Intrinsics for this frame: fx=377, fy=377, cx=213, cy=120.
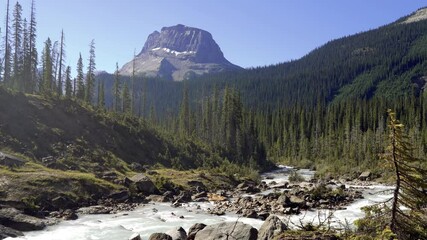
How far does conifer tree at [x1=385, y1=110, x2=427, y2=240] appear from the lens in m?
9.16

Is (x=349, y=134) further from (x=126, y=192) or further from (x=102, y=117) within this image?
(x=126, y=192)

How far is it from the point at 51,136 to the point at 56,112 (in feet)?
26.7

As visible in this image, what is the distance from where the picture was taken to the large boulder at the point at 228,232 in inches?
677

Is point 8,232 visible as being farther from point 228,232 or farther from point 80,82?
point 80,82

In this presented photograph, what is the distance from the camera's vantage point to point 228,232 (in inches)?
696

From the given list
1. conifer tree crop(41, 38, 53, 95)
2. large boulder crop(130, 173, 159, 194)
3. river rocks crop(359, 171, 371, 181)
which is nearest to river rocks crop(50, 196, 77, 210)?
large boulder crop(130, 173, 159, 194)

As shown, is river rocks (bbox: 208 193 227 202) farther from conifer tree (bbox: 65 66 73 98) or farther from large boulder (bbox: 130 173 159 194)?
conifer tree (bbox: 65 66 73 98)

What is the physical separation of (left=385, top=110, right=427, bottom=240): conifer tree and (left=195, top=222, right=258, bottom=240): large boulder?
835cm

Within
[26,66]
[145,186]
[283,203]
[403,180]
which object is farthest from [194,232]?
[26,66]

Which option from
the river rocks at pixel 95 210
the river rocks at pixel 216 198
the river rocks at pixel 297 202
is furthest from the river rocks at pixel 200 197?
the river rocks at pixel 95 210

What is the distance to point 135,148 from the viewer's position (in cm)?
6369

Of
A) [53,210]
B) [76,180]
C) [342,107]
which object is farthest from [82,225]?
[342,107]

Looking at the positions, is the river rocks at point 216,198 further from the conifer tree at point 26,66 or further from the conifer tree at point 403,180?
the conifer tree at point 26,66

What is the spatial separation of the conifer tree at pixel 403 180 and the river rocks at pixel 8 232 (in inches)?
855
